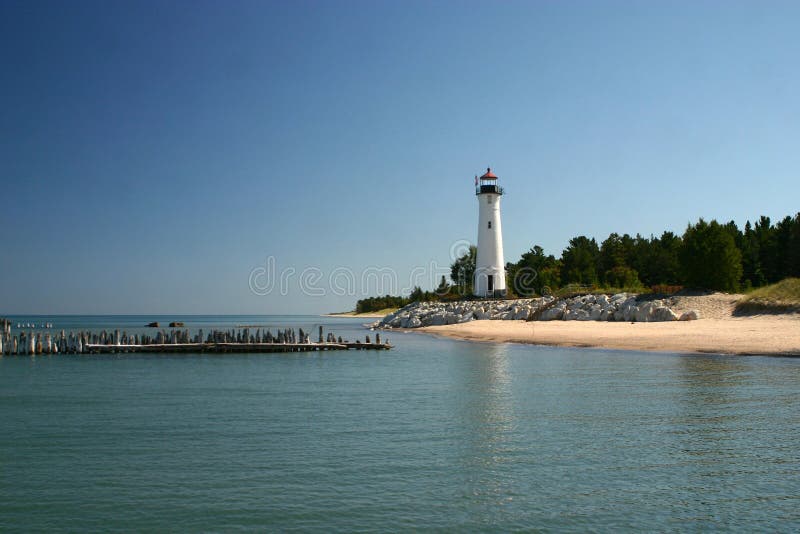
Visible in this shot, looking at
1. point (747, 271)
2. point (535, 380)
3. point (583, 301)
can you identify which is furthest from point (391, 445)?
point (747, 271)

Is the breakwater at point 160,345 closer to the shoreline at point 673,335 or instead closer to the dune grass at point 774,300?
the shoreline at point 673,335

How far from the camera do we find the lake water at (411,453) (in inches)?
364

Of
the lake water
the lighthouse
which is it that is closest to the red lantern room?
A: the lighthouse

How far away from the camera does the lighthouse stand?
225 feet

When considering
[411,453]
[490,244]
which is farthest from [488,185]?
[411,453]

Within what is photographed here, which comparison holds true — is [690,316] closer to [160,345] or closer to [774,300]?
[774,300]

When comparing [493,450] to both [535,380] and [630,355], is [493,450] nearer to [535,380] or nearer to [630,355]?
[535,380]

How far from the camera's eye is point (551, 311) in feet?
173

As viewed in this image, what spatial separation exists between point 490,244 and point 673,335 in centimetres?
3426

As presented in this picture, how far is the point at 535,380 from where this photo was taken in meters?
22.8

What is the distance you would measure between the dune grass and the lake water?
56.5 ft

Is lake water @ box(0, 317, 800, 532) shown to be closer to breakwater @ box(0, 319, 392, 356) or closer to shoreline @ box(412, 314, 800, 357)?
shoreline @ box(412, 314, 800, 357)

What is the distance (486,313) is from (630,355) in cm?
2872

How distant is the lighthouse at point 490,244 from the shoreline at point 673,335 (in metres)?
19.2
